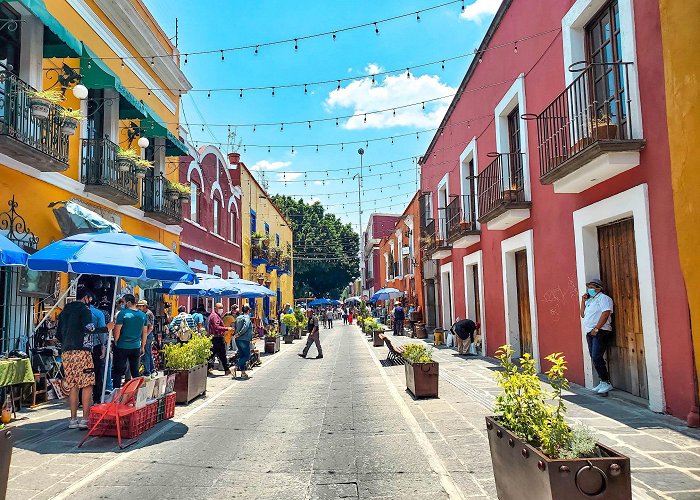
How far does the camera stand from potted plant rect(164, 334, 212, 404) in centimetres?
822

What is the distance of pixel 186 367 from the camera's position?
8367mm

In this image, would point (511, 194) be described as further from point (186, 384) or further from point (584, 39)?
point (186, 384)

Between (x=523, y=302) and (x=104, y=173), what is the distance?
9867 millimetres

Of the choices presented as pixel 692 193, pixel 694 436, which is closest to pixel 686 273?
pixel 692 193

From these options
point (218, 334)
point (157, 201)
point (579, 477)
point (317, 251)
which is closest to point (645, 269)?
point (579, 477)

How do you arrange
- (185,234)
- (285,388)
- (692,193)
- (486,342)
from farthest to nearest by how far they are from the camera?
(185,234), (486,342), (285,388), (692,193)

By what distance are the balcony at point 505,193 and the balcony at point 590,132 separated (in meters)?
1.91

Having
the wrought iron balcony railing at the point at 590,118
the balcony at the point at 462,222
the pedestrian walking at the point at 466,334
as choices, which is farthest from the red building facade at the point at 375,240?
the wrought iron balcony railing at the point at 590,118

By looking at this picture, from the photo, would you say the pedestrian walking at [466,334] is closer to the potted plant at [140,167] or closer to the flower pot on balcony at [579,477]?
the potted plant at [140,167]

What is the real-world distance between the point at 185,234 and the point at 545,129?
12994 millimetres

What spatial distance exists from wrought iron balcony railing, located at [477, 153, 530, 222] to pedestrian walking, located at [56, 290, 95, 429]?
26.7 ft

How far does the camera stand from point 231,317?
1348cm

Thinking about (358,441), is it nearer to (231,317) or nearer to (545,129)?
(545,129)

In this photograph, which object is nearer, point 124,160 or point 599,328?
point 599,328
